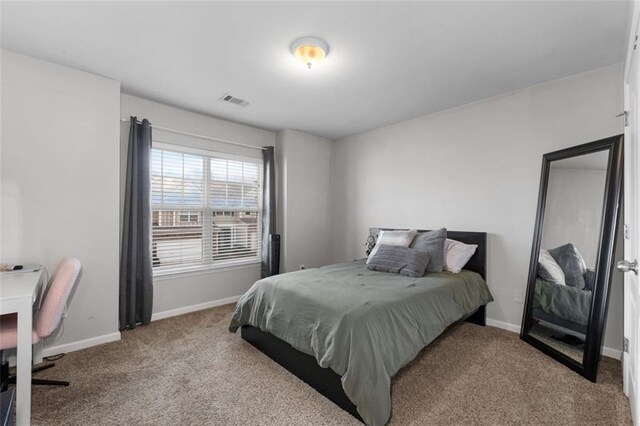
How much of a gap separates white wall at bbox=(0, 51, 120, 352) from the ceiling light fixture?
1853mm

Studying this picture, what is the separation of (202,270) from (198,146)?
1.57 meters


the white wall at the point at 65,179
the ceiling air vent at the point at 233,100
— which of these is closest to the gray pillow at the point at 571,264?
the ceiling air vent at the point at 233,100

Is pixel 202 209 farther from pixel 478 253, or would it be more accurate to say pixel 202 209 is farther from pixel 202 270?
pixel 478 253


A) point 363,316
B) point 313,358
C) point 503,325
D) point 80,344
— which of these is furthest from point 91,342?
point 503,325

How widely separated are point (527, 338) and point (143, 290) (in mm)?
3816

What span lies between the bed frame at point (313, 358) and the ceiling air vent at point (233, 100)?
2353mm

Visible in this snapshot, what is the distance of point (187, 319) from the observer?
323 centimetres

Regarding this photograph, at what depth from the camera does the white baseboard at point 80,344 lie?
7.81 ft

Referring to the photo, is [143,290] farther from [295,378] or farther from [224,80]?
[224,80]

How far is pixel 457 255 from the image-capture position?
3.03 m

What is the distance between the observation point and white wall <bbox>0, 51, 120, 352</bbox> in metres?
2.25

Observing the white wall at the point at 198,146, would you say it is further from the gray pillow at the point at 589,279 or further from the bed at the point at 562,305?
the gray pillow at the point at 589,279

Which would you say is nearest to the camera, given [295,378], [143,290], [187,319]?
[295,378]

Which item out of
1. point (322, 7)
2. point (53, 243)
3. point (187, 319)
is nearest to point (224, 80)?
point (322, 7)
